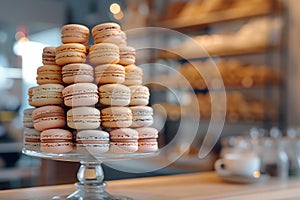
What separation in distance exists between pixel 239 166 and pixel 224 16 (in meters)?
1.90

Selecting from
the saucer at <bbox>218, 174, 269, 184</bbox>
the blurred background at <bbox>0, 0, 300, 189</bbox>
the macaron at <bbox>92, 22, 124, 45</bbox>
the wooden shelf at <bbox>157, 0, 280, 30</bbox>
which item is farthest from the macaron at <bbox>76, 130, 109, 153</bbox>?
the wooden shelf at <bbox>157, 0, 280, 30</bbox>

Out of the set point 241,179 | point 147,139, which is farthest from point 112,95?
point 241,179

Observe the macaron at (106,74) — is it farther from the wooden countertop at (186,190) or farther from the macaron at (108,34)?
the wooden countertop at (186,190)

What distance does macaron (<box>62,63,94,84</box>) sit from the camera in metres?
0.98

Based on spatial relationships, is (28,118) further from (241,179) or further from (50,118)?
(241,179)

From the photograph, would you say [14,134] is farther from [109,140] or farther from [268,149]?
[109,140]

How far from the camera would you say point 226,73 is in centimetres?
324

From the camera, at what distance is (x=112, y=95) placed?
38.8 inches

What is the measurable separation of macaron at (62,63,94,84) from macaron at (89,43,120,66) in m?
0.02

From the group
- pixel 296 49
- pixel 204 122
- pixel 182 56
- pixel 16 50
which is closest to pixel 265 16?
pixel 296 49

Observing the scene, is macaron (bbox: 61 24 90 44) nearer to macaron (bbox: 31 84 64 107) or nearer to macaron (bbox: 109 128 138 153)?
macaron (bbox: 31 84 64 107)

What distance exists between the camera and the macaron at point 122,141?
38.2 inches

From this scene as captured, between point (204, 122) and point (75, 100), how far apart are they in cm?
255

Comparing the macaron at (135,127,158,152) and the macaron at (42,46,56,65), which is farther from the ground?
the macaron at (42,46,56,65)
